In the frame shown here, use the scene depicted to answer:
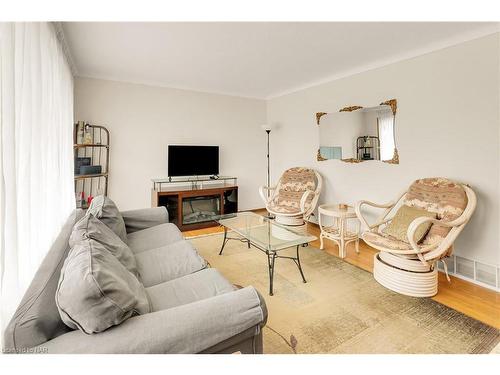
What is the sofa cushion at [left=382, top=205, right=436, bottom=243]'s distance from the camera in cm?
237

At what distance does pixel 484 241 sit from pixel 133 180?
467 centimetres

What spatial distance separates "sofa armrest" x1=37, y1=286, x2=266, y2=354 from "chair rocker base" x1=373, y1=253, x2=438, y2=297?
5.82ft

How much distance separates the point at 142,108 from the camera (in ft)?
13.8

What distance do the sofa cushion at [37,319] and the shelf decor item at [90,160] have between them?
283 cm

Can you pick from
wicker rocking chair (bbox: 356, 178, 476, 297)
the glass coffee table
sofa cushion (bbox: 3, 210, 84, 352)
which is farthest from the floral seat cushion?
sofa cushion (bbox: 3, 210, 84, 352)

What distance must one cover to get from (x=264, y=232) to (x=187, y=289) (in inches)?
52.9

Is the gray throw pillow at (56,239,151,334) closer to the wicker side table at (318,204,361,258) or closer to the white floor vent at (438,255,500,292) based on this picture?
the wicker side table at (318,204,361,258)

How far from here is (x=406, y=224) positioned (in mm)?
2572

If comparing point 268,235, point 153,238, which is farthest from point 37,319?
point 268,235

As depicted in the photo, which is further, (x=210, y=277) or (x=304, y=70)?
(x=304, y=70)

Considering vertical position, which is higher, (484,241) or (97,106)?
(97,106)

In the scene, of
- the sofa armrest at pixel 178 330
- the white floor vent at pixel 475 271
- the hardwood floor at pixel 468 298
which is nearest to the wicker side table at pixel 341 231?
the hardwood floor at pixel 468 298
